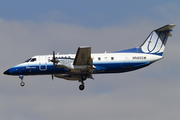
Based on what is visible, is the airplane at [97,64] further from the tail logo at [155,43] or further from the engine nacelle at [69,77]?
the engine nacelle at [69,77]

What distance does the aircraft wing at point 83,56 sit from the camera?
26.0 metres

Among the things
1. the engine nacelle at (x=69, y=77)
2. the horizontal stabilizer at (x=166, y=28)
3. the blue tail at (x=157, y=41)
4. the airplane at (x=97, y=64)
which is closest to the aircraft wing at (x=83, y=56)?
the airplane at (x=97, y=64)

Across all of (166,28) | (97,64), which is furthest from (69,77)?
(166,28)

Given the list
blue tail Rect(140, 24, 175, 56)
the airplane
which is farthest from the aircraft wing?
blue tail Rect(140, 24, 175, 56)

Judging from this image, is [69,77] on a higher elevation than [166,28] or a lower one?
lower

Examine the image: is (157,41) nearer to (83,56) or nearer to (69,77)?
(83,56)

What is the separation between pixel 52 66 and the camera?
29578mm

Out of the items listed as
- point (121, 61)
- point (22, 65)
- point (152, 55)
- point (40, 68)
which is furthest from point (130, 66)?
point (22, 65)

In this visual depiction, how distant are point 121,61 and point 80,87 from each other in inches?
217

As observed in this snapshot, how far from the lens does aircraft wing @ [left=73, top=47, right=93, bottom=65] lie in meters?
26.0

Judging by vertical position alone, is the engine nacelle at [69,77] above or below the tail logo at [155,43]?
below

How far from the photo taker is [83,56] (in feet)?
88.4

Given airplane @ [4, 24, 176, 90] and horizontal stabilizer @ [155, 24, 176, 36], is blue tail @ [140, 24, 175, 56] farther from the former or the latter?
airplane @ [4, 24, 176, 90]

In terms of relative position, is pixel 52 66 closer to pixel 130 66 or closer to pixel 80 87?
pixel 80 87
